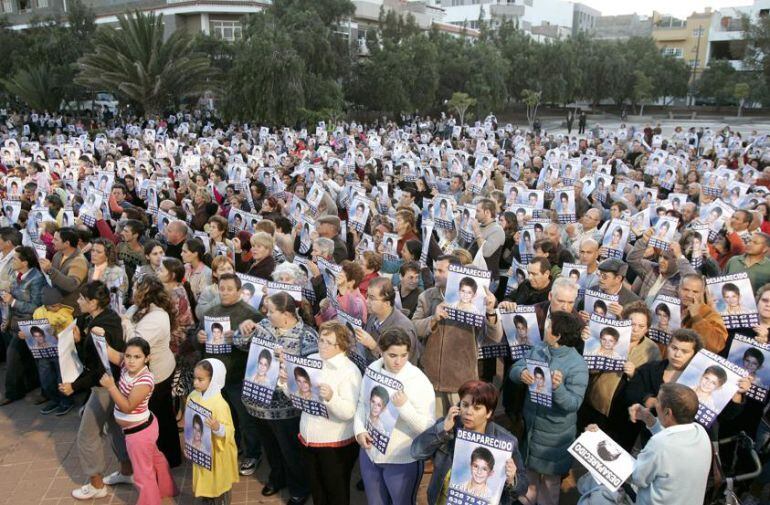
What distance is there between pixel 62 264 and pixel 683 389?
579 cm

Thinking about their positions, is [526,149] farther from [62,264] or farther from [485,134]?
[62,264]

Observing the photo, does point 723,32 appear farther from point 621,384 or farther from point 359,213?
point 621,384

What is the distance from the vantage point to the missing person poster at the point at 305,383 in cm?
402

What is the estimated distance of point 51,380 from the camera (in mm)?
6512

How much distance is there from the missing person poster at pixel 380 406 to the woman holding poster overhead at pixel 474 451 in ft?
0.63

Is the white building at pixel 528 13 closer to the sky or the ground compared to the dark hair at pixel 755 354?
closer to the sky

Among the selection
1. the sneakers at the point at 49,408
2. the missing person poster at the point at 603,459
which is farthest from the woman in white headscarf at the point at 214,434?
the sneakers at the point at 49,408

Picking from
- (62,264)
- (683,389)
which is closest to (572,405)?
(683,389)

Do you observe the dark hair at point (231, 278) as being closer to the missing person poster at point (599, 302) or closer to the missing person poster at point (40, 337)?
the missing person poster at point (40, 337)

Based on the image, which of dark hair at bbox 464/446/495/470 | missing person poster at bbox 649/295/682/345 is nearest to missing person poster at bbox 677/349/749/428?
missing person poster at bbox 649/295/682/345

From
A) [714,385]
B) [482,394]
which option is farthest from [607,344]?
[482,394]

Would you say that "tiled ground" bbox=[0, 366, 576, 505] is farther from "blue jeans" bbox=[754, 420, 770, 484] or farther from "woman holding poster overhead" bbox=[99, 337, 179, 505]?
"blue jeans" bbox=[754, 420, 770, 484]

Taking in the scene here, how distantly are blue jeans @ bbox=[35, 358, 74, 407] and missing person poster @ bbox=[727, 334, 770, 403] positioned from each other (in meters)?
6.12

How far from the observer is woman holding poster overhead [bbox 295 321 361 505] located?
409 centimetres
